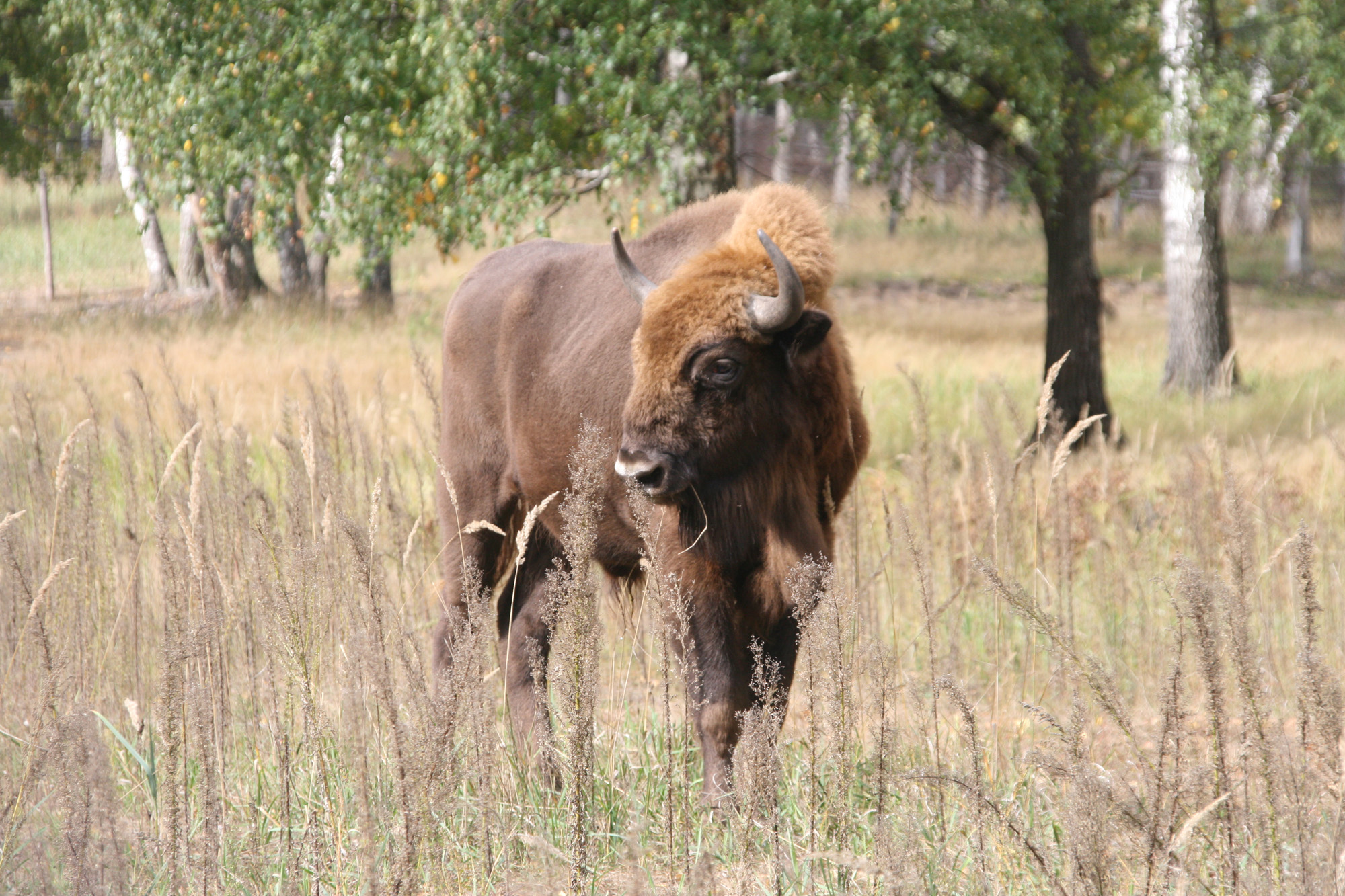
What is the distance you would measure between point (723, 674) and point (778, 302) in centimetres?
112

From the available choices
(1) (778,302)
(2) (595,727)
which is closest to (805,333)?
(1) (778,302)

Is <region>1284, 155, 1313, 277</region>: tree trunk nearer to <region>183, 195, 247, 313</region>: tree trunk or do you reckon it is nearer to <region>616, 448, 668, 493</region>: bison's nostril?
<region>183, 195, 247, 313</region>: tree trunk

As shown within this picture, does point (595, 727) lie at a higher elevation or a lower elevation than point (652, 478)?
lower

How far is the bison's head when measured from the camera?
10.8 ft

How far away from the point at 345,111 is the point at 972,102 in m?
5.04

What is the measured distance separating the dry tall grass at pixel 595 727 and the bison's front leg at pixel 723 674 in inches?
4.1

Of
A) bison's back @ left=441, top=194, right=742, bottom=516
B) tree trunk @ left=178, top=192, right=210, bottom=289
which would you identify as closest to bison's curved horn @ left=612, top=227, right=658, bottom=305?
bison's back @ left=441, top=194, right=742, bottom=516

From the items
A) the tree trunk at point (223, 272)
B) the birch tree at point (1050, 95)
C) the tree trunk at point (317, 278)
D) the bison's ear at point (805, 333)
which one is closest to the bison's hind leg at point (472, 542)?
the bison's ear at point (805, 333)

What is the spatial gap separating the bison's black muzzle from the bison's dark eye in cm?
Answer: 28

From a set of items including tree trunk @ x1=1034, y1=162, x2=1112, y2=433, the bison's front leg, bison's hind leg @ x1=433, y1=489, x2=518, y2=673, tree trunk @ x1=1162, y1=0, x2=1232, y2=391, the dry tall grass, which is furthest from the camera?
tree trunk @ x1=1162, y1=0, x2=1232, y2=391

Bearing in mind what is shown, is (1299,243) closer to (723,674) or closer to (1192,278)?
(1192,278)

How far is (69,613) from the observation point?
12.1 ft

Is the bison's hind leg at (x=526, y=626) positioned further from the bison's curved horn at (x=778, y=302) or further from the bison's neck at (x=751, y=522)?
the bison's curved horn at (x=778, y=302)

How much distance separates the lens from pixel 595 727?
339 centimetres
